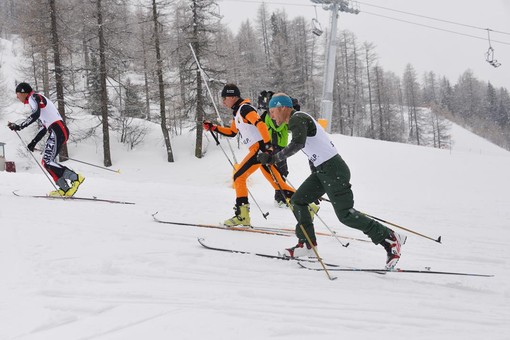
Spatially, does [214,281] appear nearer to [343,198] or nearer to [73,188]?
[343,198]

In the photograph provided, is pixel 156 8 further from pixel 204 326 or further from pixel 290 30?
pixel 290 30

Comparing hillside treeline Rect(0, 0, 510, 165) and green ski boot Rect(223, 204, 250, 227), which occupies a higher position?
hillside treeline Rect(0, 0, 510, 165)

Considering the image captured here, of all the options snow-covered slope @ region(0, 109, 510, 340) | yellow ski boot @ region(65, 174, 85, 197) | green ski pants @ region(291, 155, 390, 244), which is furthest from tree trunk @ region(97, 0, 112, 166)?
green ski pants @ region(291, 155, 390, 244)

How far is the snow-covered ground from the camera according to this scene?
2463mm

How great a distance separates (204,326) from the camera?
2.42 metres

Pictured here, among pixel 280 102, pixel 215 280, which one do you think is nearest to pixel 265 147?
pixel 280 102

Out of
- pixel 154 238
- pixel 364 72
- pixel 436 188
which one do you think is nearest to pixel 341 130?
pixel 364 72

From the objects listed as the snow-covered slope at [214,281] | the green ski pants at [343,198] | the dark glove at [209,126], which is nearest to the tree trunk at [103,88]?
the snow-covered slope at [214,281]

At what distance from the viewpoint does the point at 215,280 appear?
336 cm

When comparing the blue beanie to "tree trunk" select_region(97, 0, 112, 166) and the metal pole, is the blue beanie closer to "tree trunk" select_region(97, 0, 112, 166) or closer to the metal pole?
the metal pole

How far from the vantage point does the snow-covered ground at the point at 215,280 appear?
2.46 metres

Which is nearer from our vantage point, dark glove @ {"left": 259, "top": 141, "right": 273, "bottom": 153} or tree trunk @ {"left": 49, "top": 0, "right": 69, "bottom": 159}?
dark glove @ {"left": 259, "top": 141, "right": 273, "bottom": 153}

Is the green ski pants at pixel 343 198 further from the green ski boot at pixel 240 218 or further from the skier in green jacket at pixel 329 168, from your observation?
the green ski boot at pixel 240 218

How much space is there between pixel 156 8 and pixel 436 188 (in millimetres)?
19061
